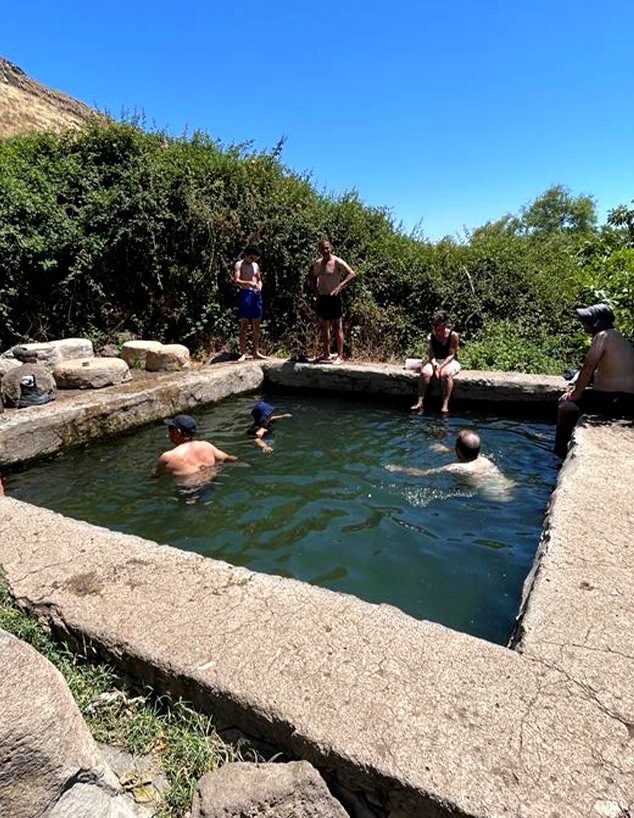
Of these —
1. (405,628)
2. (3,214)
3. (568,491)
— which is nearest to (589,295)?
(568,491)

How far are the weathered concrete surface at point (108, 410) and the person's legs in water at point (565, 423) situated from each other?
183 inches

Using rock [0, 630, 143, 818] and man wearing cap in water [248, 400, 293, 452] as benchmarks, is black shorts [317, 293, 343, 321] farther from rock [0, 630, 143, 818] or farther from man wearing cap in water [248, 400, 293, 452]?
rock [0, 630, 143, 818]

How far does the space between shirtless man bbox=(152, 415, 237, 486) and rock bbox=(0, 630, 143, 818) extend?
140 inches

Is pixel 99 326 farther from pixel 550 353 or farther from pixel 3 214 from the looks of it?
pixel 550 353

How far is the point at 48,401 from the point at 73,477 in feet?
5.29

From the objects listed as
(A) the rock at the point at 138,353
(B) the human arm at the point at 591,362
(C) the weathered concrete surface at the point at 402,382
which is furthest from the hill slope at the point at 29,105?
(B) the human arm at the point at 591,362

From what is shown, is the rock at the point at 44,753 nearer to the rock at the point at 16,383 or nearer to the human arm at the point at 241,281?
the rock at the point at 16,383

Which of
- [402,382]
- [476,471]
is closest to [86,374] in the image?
[402,382]

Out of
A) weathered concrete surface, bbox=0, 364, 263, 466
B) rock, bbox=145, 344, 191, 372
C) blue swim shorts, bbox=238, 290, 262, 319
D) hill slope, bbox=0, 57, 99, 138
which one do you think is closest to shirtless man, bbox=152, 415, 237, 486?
weathered concrete surface, bbox=0, 364, 263, 466

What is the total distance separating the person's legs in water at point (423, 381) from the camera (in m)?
7.71

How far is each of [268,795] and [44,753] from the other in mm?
708

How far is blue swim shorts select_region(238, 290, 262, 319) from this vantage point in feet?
30.5

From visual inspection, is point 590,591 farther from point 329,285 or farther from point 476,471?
point 329,285

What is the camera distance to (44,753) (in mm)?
1464
